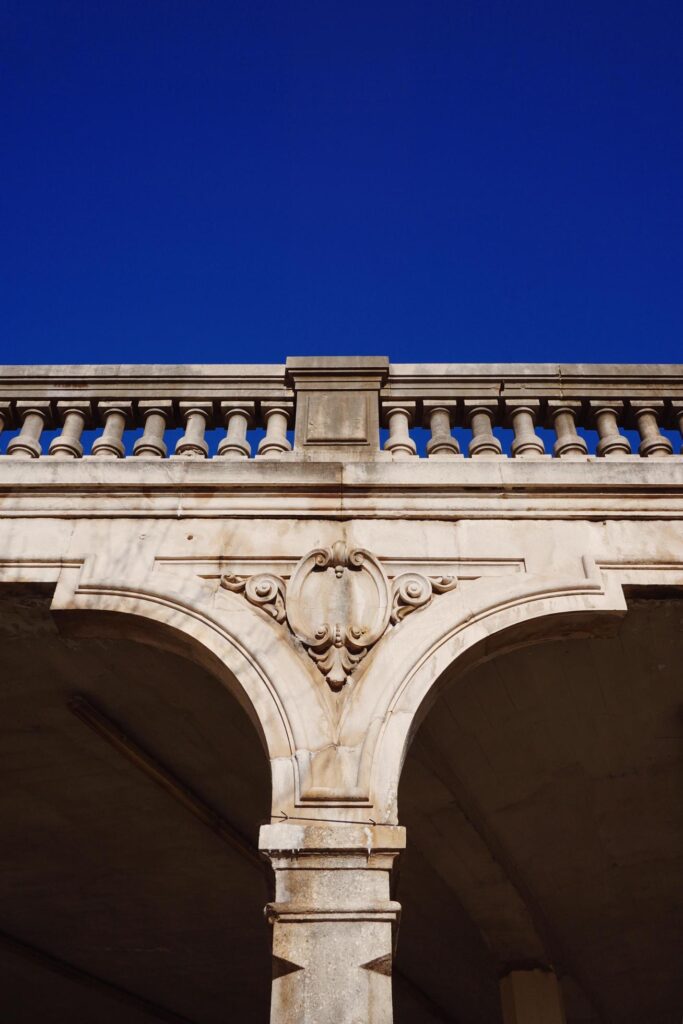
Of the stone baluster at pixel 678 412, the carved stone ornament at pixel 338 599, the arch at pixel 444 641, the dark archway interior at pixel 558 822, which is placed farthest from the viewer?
the dark archway interior at pixel 558 822

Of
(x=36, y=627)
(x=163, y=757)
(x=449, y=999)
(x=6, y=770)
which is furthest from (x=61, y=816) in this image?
(x=449, y=999)

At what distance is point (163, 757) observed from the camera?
7.26 meters

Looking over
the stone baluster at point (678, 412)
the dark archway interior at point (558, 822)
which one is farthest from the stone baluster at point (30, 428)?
the stone baluster at point (678, 412)

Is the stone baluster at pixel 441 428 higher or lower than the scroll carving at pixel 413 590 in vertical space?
higher

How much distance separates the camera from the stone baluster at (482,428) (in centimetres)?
600

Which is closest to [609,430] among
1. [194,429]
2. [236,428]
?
[236,428]

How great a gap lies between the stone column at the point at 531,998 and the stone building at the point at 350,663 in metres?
0.02

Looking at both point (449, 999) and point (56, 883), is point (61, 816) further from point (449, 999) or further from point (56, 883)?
point (449, 999)

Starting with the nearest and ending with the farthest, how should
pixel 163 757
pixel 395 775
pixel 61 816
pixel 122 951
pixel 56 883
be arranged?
pixel 395 775
pixel 163 757
pixel 61 816
pixel 56 883
pixel 122 951

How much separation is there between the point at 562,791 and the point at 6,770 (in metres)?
4.08

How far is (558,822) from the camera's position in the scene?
7797 mm

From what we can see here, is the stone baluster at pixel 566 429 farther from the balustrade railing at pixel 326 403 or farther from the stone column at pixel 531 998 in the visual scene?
the stone column at pixel 531 998

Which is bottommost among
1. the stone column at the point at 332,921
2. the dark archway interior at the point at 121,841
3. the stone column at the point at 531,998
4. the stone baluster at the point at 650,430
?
the stone column at the point at 332,921

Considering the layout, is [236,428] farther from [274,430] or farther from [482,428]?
[482,428]
